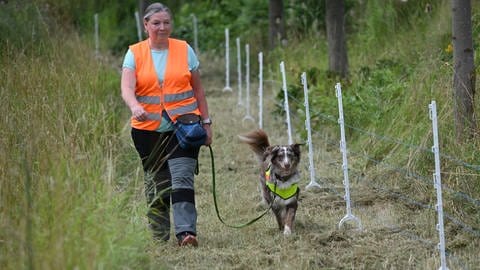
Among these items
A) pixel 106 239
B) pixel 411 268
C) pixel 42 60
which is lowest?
pixel 411 268

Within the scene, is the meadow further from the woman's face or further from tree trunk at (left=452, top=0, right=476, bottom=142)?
the woman's face

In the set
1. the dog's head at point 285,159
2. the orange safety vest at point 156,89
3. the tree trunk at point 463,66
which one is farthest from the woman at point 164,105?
the tree trunk at point 463,66

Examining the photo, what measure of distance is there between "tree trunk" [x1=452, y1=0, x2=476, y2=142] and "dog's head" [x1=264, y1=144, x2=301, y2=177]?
1501mm

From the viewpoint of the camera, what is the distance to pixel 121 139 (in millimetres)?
11164

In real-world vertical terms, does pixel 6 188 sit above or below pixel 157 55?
below

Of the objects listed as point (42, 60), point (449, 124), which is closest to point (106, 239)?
point (449, 124)

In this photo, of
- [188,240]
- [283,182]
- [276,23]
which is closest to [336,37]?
[276,23]

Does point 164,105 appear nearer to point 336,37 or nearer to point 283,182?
point 283,182

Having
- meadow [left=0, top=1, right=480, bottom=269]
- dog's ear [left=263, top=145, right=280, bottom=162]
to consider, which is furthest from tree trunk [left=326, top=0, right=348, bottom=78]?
dog's ear [left=263, top=145, right=280, bottom=162]

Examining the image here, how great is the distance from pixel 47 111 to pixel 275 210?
6.98 ft

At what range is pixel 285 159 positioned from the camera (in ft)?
28.5

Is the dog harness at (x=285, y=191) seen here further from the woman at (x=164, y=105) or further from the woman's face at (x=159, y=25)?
the woman's face at (x=159, y=25)

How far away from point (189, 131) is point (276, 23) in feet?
38.2

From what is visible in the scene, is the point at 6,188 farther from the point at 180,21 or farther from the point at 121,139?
the point at 180,21
